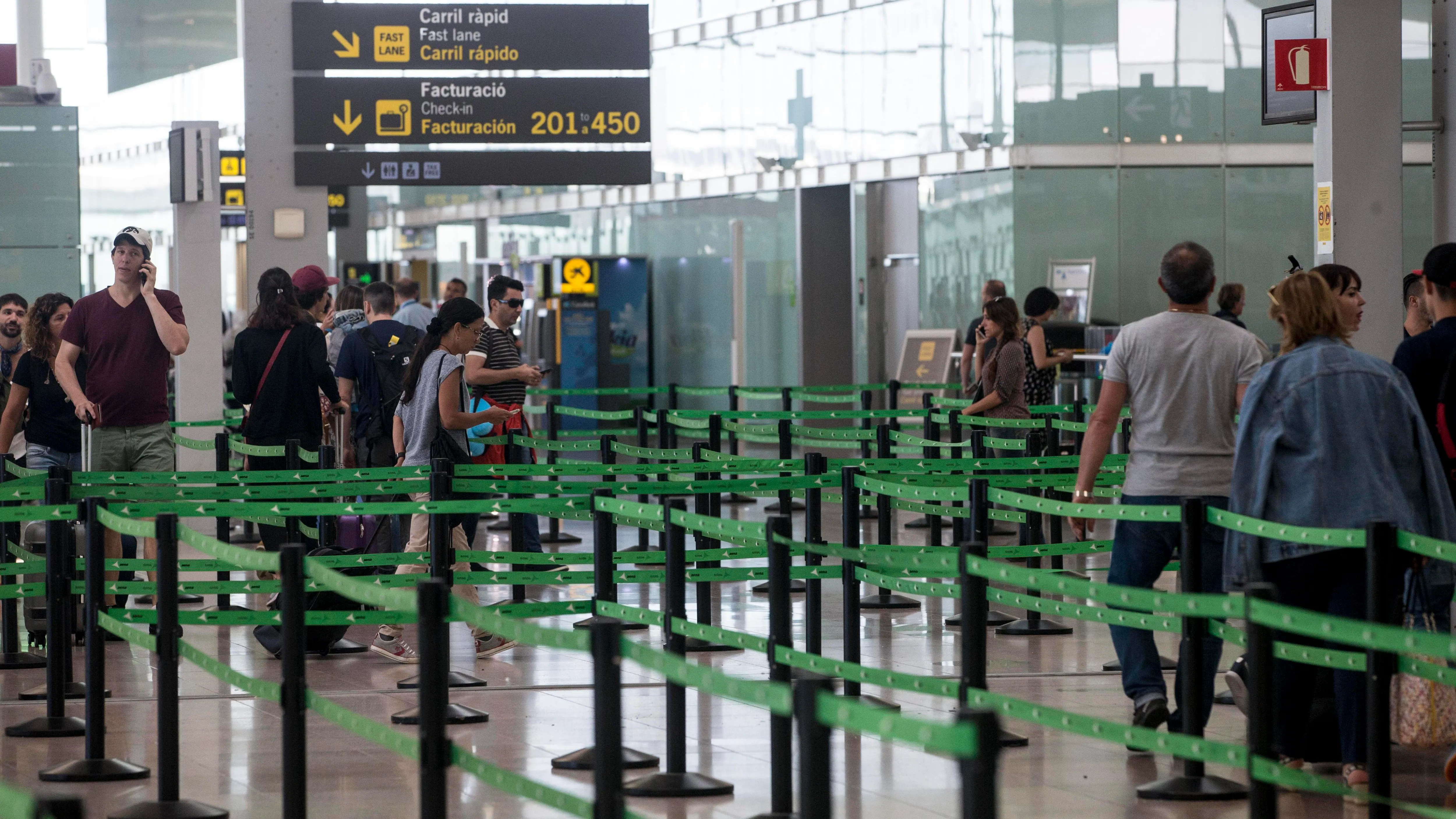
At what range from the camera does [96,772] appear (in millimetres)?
6504

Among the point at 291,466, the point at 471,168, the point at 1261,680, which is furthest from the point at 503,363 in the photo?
the point at 1261,680

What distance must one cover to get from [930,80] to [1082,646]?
12.3 meters

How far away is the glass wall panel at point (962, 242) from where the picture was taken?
19.6 meters

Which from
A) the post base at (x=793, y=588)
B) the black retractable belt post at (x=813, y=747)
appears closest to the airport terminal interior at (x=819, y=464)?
the black retractable belt post at (x=813, y=747)

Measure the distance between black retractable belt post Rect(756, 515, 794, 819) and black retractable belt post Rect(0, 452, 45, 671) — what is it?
441 cm

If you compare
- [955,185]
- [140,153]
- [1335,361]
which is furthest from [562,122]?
[140,153]

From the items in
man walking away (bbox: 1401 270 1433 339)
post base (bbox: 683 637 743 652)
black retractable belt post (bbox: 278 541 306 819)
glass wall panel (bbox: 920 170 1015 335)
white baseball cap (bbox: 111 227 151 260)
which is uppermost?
glass wall panel (bbox: 920 170 1015 335)

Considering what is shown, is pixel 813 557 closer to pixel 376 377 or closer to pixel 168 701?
pixel 168 701

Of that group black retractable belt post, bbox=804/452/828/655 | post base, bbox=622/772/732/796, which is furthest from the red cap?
post base, bbox=622/772/732/796

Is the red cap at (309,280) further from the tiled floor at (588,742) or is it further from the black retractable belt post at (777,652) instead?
the black retractable belt post at (777,652)

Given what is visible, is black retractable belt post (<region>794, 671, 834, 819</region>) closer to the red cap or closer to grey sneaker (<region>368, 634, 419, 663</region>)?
grey sneaker (<region>368, 634, 419, 663</region>)

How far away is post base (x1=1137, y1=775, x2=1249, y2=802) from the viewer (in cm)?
607

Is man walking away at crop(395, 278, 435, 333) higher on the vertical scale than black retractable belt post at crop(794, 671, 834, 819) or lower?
higher

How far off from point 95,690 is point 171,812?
0.89 meters
